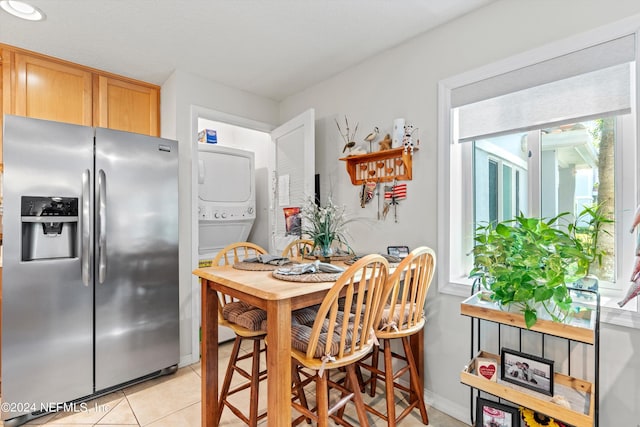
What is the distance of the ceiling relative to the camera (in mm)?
1850

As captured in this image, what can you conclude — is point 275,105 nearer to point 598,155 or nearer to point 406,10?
point 406,10

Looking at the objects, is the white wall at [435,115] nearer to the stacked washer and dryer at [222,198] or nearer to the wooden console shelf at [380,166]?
the wooden console shelf at [380,166]

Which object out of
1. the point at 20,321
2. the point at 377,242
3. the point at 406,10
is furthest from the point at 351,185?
the point at 20,321

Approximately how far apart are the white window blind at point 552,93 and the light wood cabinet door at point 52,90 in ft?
9.06

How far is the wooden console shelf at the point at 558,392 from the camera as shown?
120 cm

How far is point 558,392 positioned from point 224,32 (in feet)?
8.87

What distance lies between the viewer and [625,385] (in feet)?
4.60

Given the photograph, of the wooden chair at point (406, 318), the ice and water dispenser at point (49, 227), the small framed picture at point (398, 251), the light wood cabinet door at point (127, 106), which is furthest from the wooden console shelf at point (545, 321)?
the light wood cabinet door at point (127, 106)

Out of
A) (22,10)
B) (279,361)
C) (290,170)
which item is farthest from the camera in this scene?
(290,170)

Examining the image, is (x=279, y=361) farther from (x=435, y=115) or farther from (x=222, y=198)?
(x=222, y=198)

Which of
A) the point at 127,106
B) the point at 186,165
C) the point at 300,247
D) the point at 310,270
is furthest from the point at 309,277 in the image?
the point at 127,106

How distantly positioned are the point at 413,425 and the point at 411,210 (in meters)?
1.29

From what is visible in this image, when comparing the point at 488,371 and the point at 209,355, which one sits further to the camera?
the point at 209,355

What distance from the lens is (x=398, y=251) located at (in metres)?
2.19
